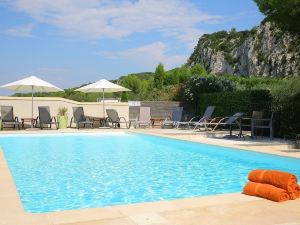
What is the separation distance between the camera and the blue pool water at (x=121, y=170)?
561 cm

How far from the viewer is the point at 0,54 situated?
78.0ft

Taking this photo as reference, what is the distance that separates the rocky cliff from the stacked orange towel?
106 ft

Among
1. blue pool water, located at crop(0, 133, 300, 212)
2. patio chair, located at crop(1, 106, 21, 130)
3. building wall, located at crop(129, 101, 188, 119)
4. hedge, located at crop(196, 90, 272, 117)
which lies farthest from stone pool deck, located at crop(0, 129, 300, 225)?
building wall, located at crop(129, 101, 188, 119)

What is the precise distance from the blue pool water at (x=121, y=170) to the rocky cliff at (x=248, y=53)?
27681 mm

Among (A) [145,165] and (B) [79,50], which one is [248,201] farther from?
(B) [79,50]

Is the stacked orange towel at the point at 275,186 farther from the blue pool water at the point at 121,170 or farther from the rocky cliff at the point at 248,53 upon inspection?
the rocky cliff at the point at 248,53

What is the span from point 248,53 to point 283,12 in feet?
177

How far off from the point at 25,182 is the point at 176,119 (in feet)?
39.0

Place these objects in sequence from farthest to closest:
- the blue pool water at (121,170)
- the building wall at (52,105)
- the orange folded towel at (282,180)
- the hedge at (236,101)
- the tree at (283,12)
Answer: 1. the building wall at (52,105)
2. the hedge at (236,101)
3. the tree at (283,12)
4. the blue pool water at (121,170)
5. the orange folded towel at (282,180)

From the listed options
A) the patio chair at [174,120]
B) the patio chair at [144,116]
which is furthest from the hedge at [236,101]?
the patio chair at [144,116]

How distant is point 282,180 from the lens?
450cm

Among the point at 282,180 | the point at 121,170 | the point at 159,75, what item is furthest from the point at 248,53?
the point at 282,180

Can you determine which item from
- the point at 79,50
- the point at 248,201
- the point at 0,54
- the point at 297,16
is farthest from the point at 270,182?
the point at 79,50

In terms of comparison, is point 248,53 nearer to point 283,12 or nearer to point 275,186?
point 283,12
